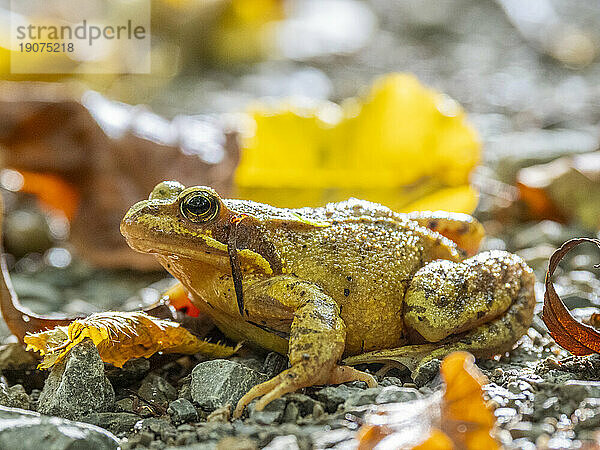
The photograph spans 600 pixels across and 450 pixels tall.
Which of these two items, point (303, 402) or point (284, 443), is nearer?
point (284, 443)

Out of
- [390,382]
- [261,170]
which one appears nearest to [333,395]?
[390,382]

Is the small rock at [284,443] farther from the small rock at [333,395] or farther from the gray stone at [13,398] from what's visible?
the gray stone at [13,398]

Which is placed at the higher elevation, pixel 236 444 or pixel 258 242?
pixel 258 242

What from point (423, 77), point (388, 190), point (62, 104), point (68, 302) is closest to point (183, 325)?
point (68, 302)

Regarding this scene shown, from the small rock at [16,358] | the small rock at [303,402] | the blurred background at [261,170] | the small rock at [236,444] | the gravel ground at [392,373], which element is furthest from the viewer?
the blurred background at [261,170]

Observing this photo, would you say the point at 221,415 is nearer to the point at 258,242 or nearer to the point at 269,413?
the point at 269,413

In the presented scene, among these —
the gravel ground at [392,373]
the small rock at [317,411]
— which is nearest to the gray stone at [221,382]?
the gravel ground at [392,373]
